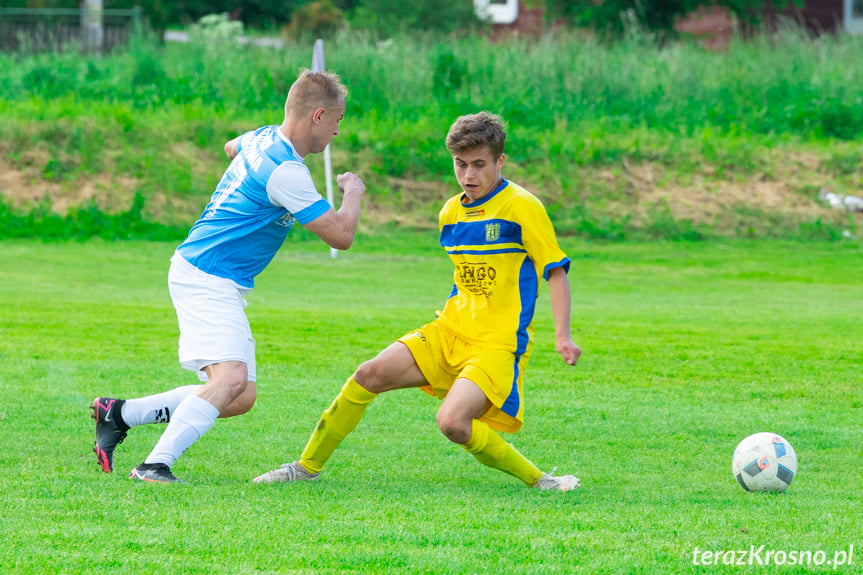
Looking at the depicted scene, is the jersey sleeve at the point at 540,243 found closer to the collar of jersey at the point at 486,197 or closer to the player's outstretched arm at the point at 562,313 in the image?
the player's outstretched arm at the point at 562,313

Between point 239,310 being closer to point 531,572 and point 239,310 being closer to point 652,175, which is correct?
point 531,572

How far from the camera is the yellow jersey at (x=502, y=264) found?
5.73 metres

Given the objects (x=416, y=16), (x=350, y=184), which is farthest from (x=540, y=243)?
(x=416, y=16)

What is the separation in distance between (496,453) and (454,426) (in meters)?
0.34

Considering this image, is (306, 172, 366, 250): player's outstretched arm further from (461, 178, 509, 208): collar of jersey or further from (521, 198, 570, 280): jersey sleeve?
(521, 198, 570, 280): jersey sleeve

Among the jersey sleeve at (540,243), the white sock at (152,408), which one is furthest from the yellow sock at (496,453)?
the white sock at (152,408)

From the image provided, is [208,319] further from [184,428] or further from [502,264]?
[502,264]

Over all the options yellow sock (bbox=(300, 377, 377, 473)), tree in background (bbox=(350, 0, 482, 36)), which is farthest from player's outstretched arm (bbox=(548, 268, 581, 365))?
tree in background (bbox=(350, 0, 482, 36))

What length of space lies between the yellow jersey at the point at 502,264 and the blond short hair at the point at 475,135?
29 cm

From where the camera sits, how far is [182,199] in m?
22.1

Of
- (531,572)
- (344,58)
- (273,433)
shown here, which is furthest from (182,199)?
(531,572)

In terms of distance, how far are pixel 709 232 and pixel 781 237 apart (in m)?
1.41

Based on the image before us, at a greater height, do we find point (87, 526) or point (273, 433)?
point (87, 526)

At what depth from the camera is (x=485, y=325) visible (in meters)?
5.78
